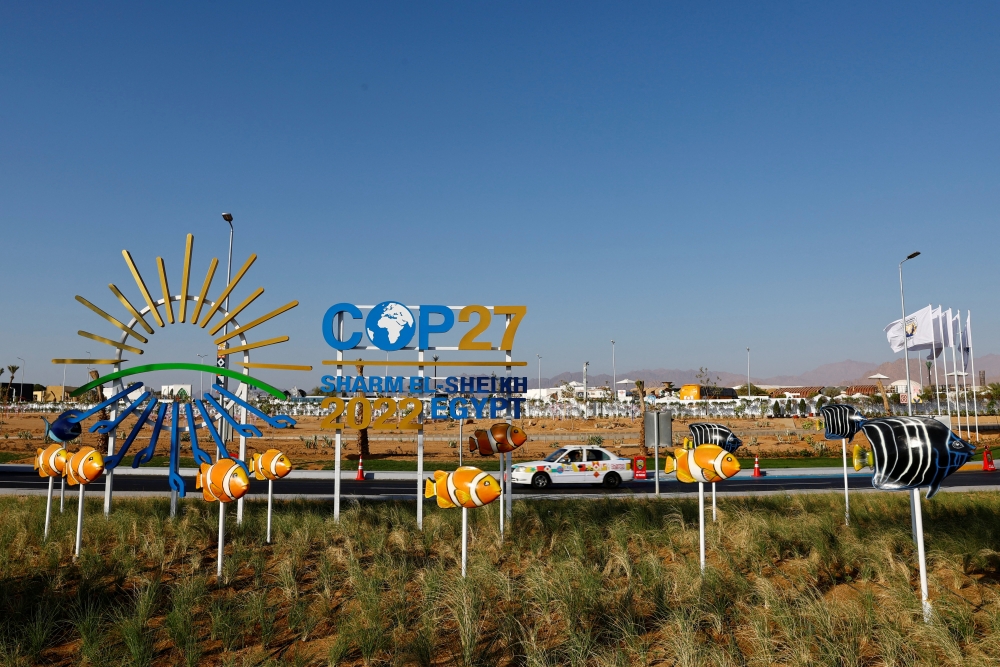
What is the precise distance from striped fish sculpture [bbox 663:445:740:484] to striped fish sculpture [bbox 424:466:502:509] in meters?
3.36

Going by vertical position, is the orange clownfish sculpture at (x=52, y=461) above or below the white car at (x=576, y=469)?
above

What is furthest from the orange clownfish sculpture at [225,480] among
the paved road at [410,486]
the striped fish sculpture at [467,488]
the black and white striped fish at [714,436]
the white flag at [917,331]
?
the white flag at [917,331]

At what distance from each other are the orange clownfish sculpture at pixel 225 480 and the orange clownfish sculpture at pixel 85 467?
310 cm

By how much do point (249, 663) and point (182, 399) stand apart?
8.88 meters

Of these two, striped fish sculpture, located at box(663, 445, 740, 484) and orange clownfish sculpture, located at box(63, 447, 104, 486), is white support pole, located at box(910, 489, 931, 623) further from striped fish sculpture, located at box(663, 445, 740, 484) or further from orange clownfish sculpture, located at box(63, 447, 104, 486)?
orange clownfish sculpture, located at box(63, 447, 104, 486)

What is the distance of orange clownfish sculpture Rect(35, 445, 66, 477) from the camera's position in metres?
12.5

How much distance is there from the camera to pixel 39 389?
123 metres

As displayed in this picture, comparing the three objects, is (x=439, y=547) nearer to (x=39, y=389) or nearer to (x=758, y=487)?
(x=758, y=487)

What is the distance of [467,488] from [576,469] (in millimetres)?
14496

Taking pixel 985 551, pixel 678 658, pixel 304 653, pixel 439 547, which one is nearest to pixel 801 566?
pixel 985 551

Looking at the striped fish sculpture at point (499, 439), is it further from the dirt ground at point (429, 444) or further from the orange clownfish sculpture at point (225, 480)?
the dirt ground at point (429, 444)

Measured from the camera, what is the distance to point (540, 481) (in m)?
23.0

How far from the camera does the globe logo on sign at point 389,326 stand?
49.0ft

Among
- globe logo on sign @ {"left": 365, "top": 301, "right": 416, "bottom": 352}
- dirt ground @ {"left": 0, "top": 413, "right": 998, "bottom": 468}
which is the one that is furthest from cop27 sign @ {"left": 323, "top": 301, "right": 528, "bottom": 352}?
dirt ground @ {"left": 0, "top": 413, "right": 998, "bottom": 468}
